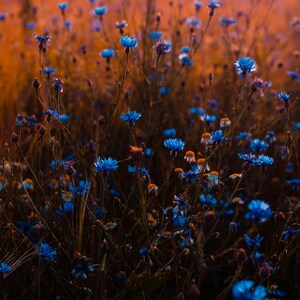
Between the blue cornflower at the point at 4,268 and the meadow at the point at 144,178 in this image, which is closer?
the blue cornflower at the point at 4,268

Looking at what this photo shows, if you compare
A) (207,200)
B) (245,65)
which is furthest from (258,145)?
(207,200)

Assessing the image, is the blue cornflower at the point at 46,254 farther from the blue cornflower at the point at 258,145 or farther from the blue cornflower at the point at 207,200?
the blue cornflower at the point at 258,145

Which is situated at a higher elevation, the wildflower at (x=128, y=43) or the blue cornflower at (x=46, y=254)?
the wildflower at (x=128, y=43)

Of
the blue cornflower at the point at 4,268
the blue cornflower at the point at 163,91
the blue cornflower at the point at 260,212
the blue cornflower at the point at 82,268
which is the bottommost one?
the blue cornflower at the point at 4,268

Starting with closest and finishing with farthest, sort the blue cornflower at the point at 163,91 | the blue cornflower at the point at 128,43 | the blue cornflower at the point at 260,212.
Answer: the blue cornflower at the point at 260,212 → the blue cornflower at the point at 128,43 → the blue cornflower at the point at 163,91

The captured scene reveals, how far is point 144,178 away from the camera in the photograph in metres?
1.67

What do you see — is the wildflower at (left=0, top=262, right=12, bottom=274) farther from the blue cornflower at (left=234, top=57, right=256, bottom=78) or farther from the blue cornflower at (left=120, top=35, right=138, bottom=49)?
the blue cornflower at (left=234, top=57, right=256, bottom=78)

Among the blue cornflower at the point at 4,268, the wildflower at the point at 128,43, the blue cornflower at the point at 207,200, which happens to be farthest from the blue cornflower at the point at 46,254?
the wildflower at the point at 128,43

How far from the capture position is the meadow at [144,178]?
159 centimetres

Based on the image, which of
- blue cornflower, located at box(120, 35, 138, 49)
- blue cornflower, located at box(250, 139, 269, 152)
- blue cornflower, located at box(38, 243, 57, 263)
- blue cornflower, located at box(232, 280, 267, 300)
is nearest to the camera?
blue cornflower, located at box(232, 280, 267, 300)

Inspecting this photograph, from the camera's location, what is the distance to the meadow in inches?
62.7

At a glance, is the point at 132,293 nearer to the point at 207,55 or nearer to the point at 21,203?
the point at 21,203

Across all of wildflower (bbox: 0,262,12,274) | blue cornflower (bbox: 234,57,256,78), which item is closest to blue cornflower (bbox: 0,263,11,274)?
wildflower (bbox: 0,262,12,274)

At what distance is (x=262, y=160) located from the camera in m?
1.79
